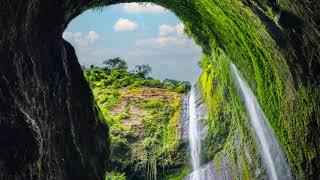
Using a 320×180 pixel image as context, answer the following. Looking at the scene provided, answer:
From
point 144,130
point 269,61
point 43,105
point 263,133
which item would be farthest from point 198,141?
point 43,105

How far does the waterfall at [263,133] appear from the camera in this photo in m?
16.0

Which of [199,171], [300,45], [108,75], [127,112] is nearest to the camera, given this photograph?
[300,45]

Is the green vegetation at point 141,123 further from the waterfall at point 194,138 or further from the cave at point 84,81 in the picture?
the cave at point 84,81

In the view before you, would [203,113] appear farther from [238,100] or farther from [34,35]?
[34,35]

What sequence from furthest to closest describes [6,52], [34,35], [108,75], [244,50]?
1. [108,75]
2. [244,50]
3. [34,35]
4. [6,52]

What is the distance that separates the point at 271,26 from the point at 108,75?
62.8 ft

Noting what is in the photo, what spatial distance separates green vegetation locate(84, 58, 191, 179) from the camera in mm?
19562

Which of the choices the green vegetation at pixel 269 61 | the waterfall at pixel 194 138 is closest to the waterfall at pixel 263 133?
the green vegetation at pixel 269 61

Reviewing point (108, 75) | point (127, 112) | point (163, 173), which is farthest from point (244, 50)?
point (108, 75)

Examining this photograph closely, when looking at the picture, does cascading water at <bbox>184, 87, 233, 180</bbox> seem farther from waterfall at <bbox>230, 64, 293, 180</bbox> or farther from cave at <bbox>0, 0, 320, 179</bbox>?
cave at <bbox>0, 0, 320, 179</bbox>

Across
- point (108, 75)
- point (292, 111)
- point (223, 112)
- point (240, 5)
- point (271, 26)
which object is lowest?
point (292, 111)

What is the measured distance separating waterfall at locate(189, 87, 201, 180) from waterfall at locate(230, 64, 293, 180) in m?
3.46

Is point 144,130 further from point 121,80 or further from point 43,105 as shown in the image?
point 43,105

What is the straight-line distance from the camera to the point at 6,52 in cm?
541
